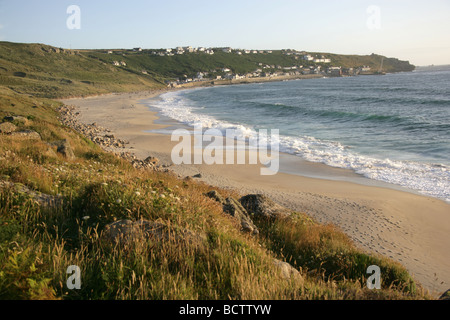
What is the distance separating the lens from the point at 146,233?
404 cm

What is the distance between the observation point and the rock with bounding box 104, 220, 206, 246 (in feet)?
13.1

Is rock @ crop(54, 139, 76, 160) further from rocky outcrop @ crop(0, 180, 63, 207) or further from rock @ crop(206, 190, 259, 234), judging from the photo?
rock @ crop(206, 190, 259, 234)

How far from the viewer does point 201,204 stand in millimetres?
5703

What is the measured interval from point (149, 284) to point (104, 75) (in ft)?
398

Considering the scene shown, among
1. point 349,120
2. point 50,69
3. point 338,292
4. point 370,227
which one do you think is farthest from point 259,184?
point 50,69
